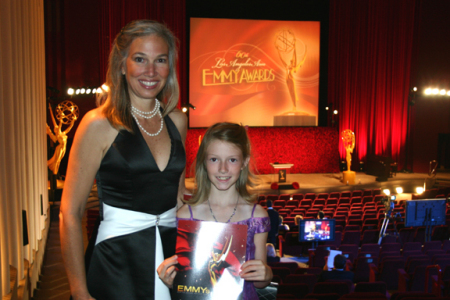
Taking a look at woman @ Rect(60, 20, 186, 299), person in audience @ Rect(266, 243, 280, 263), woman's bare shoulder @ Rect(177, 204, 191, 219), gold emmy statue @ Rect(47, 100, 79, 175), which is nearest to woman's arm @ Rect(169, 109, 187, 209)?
woman's bare shoulder @ Rect(177, 204, 191, 219)

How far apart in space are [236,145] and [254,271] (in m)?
0.54

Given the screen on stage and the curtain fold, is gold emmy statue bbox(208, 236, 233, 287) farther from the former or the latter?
the screen on stage

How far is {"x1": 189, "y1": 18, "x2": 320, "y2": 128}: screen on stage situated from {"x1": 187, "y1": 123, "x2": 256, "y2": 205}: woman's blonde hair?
13.0 meters

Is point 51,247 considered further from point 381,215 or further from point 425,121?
point 425,121

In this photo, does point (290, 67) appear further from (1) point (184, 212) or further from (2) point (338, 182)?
(1) point (184, 212)

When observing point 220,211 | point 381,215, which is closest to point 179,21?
point 381,215

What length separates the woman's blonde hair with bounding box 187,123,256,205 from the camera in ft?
6.02

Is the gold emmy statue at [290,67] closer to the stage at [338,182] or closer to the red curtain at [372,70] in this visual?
the red curtain at [372,70]

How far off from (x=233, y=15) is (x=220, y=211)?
47.6 feet

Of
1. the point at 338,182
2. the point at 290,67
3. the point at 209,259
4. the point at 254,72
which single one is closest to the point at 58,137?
the point at 254,72

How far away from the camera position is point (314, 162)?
54.3 ft

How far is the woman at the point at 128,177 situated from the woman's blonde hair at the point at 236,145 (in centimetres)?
19

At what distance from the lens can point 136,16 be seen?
569 inches

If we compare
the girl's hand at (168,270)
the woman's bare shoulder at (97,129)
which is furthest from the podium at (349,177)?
the woman's bare shoulder at (97,129)
